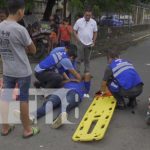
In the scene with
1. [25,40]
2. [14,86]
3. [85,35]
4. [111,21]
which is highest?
[25,40]

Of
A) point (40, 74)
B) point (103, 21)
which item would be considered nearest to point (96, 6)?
point (103, 21)

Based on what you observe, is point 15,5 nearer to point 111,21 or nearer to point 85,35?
point 85,35

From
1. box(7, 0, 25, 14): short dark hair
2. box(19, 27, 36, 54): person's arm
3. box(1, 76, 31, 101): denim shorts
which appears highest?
box(7, 0, 25, 14): short dark hair

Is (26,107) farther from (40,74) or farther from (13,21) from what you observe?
(40,74)

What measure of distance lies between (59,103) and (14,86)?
136 centimetres

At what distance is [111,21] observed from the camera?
74.9 ft

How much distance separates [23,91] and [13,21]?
0.91 meters

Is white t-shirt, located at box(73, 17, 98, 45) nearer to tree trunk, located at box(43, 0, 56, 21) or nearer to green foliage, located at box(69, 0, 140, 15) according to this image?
green foliage, located at box(69, 0, 140, 15)

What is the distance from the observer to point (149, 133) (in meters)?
6.02

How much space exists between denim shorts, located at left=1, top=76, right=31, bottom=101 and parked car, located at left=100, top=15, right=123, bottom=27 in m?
15.9

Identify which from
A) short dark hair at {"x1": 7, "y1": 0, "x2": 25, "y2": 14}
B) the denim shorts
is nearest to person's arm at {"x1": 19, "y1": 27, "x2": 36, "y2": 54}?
short dark hair at {"x1": 7, "y1": 0, "x2": 25, "y2": 14}

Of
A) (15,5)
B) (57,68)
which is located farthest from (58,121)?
(57,68)

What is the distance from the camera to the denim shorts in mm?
5472

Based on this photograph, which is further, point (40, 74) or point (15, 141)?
point (40, 74)
